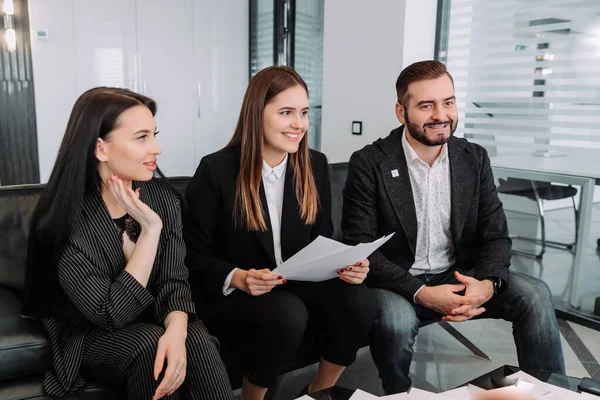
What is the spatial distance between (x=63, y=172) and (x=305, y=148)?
2.50 feet

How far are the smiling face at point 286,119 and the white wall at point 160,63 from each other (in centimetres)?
272

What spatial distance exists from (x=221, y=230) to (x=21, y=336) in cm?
64

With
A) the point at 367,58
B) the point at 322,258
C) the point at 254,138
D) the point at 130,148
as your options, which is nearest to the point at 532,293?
the point at 322,258

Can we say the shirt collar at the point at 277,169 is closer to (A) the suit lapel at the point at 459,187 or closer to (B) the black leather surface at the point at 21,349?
(A) the suit lapel at the point at 459,187

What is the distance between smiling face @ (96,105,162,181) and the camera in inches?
54.4

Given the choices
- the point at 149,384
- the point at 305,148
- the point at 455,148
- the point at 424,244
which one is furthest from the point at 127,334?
the point at 455,148

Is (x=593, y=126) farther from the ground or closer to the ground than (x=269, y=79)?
closer to the ground

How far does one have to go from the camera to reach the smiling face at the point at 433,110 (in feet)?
5.82

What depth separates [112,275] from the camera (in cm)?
140

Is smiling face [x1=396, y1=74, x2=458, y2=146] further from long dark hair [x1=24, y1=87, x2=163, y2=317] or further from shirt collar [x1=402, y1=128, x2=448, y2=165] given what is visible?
long dark hair [x1=24, y1=87, x2=163, y2=317]

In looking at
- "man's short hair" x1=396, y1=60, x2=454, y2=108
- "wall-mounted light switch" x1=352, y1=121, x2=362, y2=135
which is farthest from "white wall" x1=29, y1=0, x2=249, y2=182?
"man's short hair" x1=396, y1=60, x2=454, y2=108

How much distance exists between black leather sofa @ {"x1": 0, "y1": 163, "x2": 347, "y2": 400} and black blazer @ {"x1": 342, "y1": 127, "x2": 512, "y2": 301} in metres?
0.42

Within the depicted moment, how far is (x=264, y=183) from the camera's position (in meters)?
1.73

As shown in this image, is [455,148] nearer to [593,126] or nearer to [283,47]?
[593,126]
